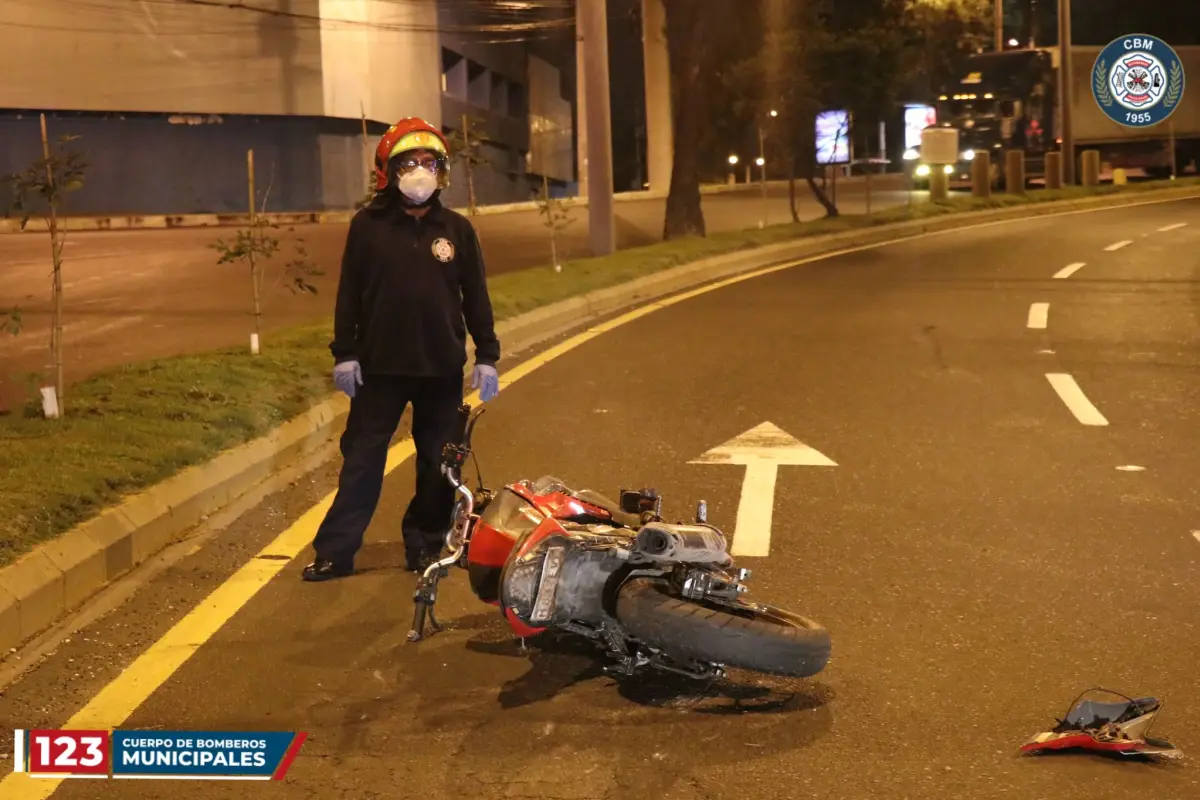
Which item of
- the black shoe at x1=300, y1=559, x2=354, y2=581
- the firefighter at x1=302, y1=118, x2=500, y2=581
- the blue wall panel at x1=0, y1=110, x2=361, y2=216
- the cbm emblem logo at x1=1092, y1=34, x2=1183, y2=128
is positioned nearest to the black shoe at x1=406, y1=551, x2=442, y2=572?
the firefighter at x1=302, y1=118, x2=500, y2=581

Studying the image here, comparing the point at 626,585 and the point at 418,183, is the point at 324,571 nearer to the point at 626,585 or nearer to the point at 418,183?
the point at 418,183

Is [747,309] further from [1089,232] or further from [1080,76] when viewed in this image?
[1080,76]

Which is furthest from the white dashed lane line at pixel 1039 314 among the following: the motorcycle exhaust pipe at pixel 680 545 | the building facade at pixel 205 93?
the building facade at pixel 205 93

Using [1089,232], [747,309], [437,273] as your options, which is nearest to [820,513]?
[437,273]

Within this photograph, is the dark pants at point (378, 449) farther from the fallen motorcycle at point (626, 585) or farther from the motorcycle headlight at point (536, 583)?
the motorcycle headlight at point (536, 583)

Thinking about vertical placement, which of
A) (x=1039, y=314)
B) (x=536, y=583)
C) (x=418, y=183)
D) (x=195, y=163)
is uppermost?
(x=195, y=163)

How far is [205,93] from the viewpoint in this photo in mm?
41031

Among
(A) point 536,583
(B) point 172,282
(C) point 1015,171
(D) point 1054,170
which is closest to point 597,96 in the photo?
(B) point 172,282

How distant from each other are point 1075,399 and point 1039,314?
459cm

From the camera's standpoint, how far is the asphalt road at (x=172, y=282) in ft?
47.3

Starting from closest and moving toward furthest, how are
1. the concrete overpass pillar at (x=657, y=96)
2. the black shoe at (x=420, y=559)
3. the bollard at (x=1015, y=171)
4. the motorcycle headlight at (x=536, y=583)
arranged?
the motorcycle headlight at (x=536, y=583)
the black shoe at (x=420, y=559)
the bollard at (x=1015, y=171)
the concrete overpass pillar at (x=657, y=96)

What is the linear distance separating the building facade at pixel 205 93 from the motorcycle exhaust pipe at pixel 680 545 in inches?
1380

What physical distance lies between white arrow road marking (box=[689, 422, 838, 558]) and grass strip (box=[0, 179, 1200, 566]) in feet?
8.84

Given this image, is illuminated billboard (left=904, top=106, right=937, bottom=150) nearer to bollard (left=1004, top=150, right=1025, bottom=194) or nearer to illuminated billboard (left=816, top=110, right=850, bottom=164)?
bollard (left=1004, top=150, right=1025, bottom=194)
